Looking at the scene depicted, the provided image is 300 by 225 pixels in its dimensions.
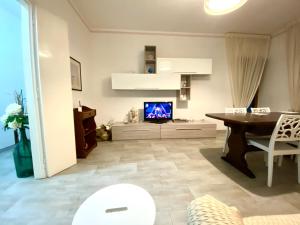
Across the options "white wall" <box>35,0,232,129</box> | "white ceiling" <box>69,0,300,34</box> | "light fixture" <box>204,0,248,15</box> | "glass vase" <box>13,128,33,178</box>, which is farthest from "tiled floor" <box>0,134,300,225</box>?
"white ceiling" <box>69,0,300,34</box>

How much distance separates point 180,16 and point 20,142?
11.5 ft

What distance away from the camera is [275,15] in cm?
328

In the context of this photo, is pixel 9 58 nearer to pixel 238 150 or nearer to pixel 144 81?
pixel 144 81

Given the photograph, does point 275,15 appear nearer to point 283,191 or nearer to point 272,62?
point 272,62

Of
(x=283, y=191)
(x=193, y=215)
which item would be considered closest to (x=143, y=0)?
(x=193, y=215)

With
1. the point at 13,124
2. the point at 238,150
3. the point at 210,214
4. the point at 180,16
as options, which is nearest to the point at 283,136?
the point at 238,150

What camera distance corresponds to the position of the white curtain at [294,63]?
347 cm

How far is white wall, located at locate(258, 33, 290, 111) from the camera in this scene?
3.91 meters

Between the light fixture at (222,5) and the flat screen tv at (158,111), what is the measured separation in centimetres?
243

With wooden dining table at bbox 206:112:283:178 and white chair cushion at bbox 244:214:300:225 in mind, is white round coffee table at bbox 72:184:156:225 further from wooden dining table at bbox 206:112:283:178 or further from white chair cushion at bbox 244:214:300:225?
wooden dining table at bbox 206:112:283:178

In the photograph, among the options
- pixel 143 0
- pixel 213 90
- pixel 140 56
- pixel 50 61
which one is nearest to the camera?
pixel 50 61

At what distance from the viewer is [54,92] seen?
7.09 feet

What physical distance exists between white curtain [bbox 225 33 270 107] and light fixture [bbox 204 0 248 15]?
2711 millimetres

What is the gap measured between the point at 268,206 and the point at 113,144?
2789mm
